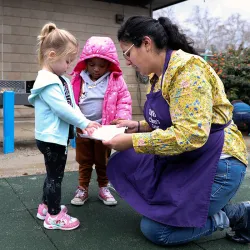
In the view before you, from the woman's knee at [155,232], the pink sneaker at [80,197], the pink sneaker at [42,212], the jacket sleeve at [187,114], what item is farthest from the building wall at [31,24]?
the jacket sleeve at [187,114]

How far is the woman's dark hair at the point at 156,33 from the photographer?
78.5 inches

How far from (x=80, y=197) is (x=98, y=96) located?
82cm

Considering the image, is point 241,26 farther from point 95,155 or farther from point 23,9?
point 95,155

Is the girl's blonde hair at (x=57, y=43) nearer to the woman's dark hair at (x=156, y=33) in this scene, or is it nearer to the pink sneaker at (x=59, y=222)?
the woman's dark hair at (x=156, y=33)

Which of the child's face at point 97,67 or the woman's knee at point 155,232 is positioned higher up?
the child's face at point 97,67

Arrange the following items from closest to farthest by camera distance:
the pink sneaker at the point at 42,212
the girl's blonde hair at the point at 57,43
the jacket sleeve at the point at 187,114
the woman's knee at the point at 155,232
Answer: the jacket sleeve at the point at 187,114, the woman's knee at the point at 155,232, the girl's blonde hair at the point at 57,43, the pink sneaker at the point at 42,212

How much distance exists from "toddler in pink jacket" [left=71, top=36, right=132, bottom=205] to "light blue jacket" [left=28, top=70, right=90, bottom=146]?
1.84 ft

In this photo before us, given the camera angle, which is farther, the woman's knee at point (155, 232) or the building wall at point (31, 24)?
the building wall at point (31, 24)

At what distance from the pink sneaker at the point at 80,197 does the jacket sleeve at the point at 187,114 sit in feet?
3.65

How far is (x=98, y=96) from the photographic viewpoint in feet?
9.26

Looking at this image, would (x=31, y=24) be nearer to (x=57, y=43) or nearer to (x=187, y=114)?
(x=57, y=43)

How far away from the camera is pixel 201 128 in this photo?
1850 millimetres

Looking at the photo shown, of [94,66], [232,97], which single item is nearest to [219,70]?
[232,97]

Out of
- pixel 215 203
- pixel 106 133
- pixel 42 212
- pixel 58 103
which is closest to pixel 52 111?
pixel 58 103
